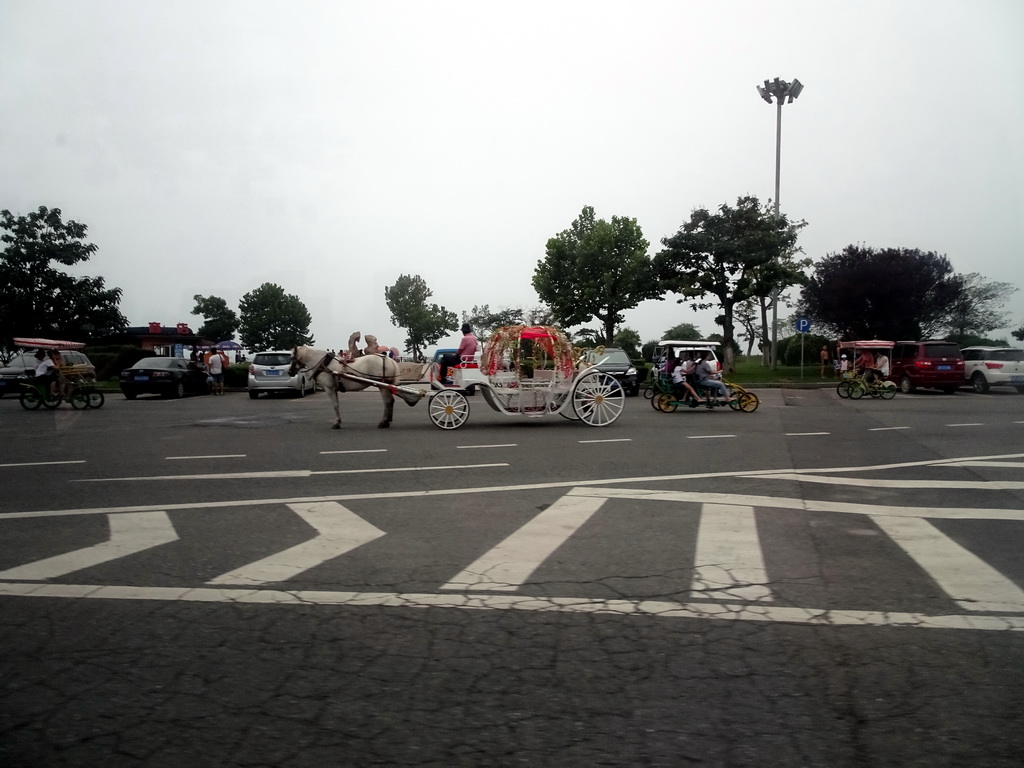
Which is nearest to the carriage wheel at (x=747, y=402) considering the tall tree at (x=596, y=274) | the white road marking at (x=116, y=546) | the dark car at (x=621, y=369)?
the dark car at (x=621, y=369)

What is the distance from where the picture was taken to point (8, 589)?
5.22m

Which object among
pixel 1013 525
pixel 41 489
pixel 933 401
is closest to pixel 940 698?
pixel 1013 525

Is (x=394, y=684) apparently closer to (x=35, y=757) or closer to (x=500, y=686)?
(x=500, y=686)

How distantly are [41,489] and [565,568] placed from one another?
6811mm

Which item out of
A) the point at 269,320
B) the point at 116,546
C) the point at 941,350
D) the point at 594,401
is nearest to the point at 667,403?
the point at 594,401

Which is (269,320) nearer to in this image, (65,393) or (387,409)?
(65,393)

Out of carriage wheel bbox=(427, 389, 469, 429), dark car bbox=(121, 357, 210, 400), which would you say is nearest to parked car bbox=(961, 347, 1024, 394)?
carriage wheel bbox=(427, 389, 469, 429)

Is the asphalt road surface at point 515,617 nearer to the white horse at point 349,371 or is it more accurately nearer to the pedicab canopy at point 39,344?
the white horse at point 349,371

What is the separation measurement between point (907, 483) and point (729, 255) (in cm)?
3110

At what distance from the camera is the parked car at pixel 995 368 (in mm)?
27109

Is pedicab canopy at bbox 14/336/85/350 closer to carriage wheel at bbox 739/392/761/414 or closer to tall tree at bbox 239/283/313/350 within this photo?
carriage wheel at bbox 739/392/761/414

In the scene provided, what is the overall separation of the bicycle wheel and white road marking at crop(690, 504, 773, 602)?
20.7 metres

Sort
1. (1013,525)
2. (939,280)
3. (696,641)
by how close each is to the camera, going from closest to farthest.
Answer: (696,641) → (1013,525) → (939,280)

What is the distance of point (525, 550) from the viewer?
20.1ft
